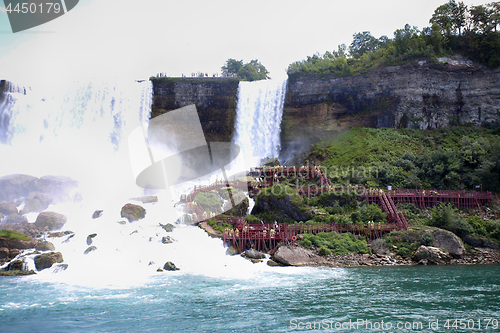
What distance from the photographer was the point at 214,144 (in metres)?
56.7

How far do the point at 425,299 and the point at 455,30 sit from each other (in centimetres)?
4887

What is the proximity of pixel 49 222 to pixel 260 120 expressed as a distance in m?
29.5

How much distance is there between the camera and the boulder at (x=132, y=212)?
35250 mm

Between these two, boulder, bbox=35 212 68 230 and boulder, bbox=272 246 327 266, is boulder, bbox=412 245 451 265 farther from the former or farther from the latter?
boulder, bbox=35 212 68 230

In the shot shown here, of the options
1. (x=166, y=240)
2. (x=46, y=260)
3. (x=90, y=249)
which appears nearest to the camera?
(x=46, y=260)

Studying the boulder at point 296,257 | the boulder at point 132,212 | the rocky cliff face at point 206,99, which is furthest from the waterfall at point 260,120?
the boulder at point 296,257

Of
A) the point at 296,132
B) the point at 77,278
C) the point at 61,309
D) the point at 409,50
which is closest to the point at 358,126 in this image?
the point at 296,132

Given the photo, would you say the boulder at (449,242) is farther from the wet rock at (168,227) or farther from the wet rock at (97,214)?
the wet rock at (97,214)

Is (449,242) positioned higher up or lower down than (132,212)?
lower down

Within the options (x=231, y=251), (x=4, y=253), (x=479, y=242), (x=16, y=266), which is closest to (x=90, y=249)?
(x=16, y=266)

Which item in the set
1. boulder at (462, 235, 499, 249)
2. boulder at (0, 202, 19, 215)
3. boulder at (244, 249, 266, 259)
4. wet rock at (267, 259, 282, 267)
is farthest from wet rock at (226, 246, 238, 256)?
boulder at (0, 202, 19, 215)

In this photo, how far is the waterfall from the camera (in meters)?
54.9

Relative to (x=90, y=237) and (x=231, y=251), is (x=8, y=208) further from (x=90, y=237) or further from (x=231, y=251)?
(x=231, y=251)

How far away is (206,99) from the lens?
184 ft
